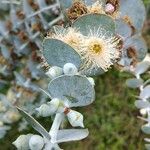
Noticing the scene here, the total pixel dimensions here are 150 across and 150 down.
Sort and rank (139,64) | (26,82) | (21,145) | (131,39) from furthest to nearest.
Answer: (26,82)
(139,64)
(131,39)
(21,145)

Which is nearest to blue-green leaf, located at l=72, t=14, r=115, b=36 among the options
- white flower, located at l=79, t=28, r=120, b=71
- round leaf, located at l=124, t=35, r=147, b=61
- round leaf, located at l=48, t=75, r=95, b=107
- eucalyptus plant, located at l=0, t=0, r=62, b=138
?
white flower, located at l=79, t=28, r=120, b=71

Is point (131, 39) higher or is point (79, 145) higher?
point (131, 39)

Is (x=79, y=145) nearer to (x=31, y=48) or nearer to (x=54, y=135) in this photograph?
(x=31, y=48)

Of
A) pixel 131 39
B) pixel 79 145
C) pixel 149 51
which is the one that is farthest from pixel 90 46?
pixel 149 51

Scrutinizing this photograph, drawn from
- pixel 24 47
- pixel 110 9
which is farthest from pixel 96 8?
pixel 24 47

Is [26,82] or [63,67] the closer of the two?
[63,67]

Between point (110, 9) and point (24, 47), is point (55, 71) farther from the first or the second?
point (24, 47)

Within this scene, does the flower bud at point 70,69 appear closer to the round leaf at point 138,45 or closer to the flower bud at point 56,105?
the flower bud at point 56,105
